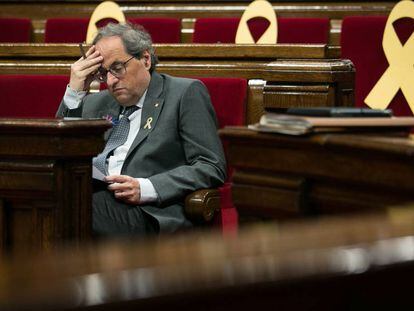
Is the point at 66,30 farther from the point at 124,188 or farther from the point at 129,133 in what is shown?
the point at 124,188

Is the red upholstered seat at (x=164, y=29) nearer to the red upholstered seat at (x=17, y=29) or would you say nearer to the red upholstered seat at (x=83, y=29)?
the red upholstered seat at (x=83, y=29)

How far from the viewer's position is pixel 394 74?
8.65 ft

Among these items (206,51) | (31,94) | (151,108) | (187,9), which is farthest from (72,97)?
(187,9)

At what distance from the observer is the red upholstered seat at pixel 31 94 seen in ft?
7.75

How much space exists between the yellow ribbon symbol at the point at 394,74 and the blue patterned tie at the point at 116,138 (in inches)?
34.9

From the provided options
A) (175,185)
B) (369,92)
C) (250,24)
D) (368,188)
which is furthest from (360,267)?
(250,24)

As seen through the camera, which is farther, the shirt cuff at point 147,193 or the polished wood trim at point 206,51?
the polished wood trim at point 206,51

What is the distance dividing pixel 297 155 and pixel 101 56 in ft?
2.84

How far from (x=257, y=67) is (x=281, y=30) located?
780 millimetres

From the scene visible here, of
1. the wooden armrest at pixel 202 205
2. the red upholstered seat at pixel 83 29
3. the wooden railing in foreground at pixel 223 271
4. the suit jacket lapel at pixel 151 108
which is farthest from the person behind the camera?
the red upholstered seat at pixel 83 29

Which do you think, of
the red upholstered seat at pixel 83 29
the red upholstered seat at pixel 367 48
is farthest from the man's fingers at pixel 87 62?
the red upholstered seat at pixel 83 29

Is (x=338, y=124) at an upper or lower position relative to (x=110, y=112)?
upper

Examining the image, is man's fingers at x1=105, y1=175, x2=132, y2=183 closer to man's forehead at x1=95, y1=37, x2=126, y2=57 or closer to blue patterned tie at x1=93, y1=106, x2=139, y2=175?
blue patterned tie at x1=93, y1=106, x2=139, y2=175

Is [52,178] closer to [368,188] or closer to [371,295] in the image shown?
[368,188]
